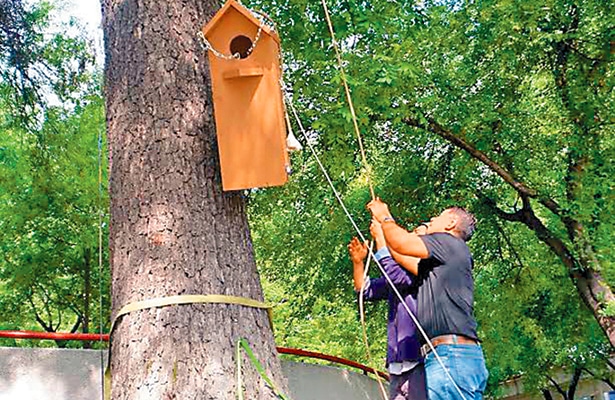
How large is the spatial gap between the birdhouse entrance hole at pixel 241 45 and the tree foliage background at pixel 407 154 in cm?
261

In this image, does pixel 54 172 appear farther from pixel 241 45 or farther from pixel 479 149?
pixel 241 45

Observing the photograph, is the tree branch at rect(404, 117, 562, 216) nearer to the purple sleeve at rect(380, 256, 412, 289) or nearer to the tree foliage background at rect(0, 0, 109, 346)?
the tree foliage background at rect(0, 0, 109, 346)

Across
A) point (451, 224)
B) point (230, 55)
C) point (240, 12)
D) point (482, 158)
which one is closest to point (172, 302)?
point (230, 55)

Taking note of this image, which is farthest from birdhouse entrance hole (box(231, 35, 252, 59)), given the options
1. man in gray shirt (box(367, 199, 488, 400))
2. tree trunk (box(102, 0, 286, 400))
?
man in gray shirt (box(367, 199, 488, 400))

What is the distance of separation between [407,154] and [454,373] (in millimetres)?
6188

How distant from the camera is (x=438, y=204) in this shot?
8.35 meters

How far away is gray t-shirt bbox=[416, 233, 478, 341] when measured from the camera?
9.07 feet

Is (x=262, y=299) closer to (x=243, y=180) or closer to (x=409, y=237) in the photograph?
(x=243, y=180)

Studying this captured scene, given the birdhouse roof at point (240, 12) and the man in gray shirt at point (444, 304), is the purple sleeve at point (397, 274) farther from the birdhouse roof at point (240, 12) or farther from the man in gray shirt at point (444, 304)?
the birdhouse roof at point (240, 12)

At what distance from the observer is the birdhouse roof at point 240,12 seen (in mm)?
2436

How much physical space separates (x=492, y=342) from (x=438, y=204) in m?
1.70

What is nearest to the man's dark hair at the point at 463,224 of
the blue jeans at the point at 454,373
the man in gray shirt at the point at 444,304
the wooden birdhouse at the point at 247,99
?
the man in gray shirt at the point at 444,304

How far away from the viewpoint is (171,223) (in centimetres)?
237

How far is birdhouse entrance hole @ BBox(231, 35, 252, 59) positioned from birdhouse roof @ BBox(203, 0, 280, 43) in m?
0.07
